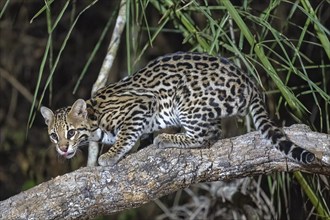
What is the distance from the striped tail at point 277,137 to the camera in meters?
4.78

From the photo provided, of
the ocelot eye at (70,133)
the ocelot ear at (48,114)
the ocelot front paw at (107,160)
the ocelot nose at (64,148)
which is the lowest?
the ocelot nose at (64,148)

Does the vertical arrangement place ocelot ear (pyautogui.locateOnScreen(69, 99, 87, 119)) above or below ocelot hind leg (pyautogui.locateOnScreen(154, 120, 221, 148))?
above

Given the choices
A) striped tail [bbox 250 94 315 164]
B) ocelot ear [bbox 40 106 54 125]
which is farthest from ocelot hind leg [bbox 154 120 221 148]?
ocelot ear [bbox 40 106 54 125]

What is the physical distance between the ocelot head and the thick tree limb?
1.66 feet

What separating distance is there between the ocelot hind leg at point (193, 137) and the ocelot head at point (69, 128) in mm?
408

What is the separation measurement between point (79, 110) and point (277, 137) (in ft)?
3.90

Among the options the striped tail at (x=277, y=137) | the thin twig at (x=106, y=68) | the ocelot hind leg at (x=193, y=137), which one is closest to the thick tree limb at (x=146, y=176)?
the striped tail at (x=277, y=137)

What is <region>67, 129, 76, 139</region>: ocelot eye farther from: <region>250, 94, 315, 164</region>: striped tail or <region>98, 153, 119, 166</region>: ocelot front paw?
<region>250, 94, 315, 164</region>: striped tail

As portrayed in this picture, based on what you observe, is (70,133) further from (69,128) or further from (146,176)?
(146,176)

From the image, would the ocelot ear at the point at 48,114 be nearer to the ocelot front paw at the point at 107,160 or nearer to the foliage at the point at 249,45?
the foliage at the point at 249,45

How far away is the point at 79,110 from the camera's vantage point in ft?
18.4

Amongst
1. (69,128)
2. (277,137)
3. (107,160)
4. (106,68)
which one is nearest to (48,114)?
(69,128)

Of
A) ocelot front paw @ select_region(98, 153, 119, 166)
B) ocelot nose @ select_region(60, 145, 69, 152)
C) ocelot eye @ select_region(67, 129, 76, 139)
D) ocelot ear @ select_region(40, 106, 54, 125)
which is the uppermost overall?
ocelot ear @ select_region(40, 106, 54, 125)

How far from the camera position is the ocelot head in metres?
5.55
